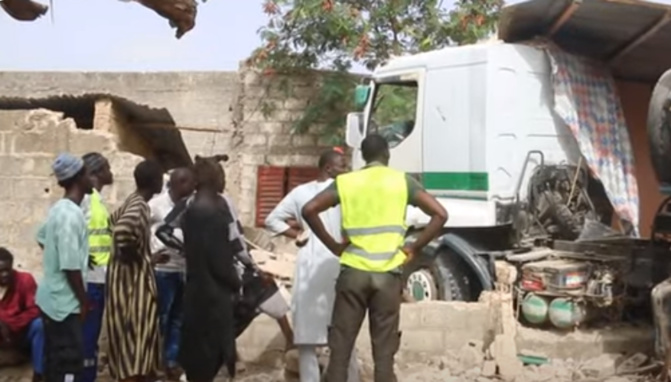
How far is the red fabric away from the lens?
5684mm

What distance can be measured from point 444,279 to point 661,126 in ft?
6.92

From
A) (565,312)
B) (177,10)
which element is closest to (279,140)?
(565,312)

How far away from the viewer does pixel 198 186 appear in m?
4.98

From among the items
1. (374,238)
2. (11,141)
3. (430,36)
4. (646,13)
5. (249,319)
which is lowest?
(249,319)

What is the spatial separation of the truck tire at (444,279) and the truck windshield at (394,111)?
113 centimetres

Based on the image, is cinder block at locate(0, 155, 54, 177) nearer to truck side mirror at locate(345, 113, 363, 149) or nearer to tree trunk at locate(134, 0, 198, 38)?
truck side mirror at locate(345, 113, 363, 149)

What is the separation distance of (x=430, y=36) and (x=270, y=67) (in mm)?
1999

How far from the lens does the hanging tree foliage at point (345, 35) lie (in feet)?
37.6

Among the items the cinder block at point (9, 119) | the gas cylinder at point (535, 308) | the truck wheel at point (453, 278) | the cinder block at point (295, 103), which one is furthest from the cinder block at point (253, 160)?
the gas cylinder at point (535, 308)

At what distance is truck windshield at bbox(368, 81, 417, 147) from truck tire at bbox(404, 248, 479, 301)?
1130mm

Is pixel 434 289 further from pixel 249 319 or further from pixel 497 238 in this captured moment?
pixel 249 319

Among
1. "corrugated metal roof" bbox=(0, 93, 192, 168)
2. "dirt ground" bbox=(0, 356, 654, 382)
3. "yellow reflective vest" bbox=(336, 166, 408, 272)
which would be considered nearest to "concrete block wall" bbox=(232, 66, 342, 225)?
"corrugated metal roof" bbox=(0, 93, 192, 168)

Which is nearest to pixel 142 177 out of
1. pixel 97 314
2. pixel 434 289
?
pixel 97 314

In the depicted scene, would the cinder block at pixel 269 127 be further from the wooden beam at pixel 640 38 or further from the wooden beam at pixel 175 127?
the wooden beam at pixel 640 38
